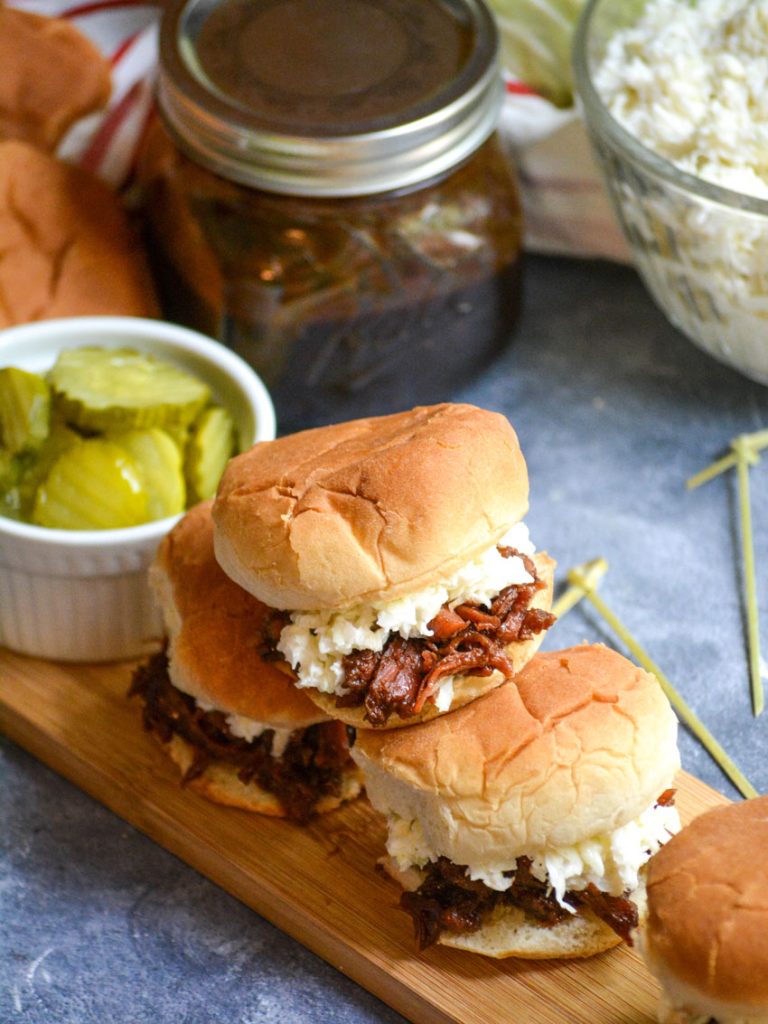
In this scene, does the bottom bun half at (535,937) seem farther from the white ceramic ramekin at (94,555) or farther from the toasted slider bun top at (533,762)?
the white ceramic ramekin at (94,555)

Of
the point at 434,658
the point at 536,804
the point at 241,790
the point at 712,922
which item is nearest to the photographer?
the point at 712,922

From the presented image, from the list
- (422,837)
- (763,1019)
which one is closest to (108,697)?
(422,837)

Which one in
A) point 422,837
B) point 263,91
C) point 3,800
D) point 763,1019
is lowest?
point 3,800

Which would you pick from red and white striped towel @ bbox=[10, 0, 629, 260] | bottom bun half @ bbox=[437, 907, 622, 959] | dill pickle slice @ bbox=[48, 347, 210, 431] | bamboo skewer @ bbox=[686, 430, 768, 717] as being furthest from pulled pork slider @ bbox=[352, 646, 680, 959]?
red and white striped towel @ bbox=[10, 0, 629, 260]

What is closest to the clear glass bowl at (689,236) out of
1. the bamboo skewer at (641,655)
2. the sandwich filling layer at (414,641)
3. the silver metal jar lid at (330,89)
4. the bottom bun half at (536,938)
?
the silver metal jar lid at (330,89)

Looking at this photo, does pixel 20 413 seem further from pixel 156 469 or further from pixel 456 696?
A: pixel 456 696

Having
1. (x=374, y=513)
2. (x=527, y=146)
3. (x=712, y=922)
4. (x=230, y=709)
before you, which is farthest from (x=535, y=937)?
(x=527, y=146)

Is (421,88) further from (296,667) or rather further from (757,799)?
(757,799)
